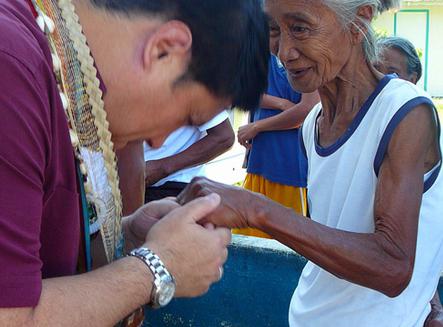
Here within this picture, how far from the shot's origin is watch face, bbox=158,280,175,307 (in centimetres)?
122

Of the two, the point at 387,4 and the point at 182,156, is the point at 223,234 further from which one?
the point at 182,156

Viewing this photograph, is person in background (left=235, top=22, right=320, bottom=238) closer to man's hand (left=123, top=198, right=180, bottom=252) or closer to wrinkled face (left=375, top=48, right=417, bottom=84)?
wrinkled face (left=375, top=48, right=417, bottom=84)

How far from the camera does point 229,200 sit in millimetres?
1649

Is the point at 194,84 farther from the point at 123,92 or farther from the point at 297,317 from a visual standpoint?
the point at 297,317

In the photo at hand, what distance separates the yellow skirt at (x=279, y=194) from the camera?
12.9 ft

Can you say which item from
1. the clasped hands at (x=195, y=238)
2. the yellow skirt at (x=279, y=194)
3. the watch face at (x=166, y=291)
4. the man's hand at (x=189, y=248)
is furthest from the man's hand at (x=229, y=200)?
the yellow skirt at (x=279, y=194)

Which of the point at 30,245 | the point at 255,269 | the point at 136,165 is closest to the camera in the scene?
the point at 30,245

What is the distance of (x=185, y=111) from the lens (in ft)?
4.37

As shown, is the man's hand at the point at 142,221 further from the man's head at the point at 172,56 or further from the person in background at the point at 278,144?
the person in background at the point at 278,144

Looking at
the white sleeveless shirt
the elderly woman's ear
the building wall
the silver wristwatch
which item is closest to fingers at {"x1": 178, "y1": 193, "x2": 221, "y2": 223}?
the silver wristwatch

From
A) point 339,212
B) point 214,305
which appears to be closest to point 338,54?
point 339,212

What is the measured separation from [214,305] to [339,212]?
58.2 inches

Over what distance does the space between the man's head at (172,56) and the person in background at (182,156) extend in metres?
2.19

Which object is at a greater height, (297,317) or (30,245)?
(30,245)
